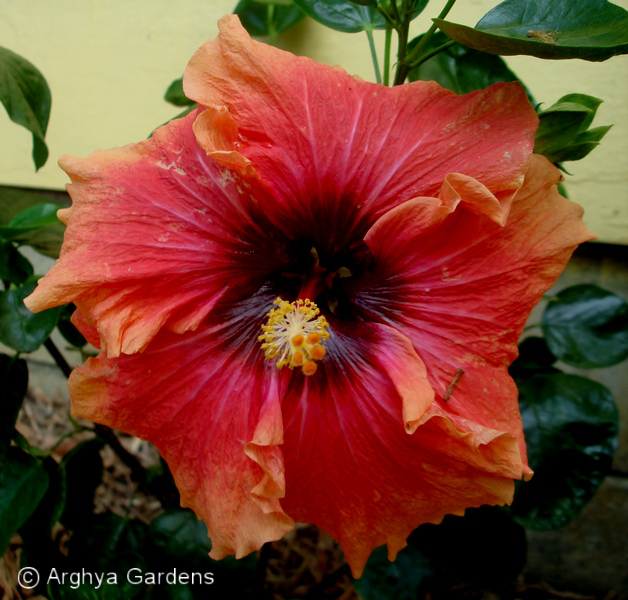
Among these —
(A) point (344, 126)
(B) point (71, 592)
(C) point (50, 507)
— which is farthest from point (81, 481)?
(A) point (344, 126)

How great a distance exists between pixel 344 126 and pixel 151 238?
10.9 inches

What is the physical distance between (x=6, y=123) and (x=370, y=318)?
1494mm

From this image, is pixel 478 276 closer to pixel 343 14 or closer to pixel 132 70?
pixel 343 14

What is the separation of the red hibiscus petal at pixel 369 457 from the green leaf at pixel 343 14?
0.55 metres

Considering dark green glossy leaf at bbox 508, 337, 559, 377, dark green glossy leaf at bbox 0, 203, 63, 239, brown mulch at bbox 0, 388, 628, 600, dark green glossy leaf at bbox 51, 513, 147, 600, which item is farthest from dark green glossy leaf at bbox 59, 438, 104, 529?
dark green glossy leaf at bbox 508, 337, 559, 377

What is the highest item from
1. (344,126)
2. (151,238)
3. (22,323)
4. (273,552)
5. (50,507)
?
(344,126)

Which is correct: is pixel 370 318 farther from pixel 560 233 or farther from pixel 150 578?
pixel 150 578

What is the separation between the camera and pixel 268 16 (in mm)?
1224

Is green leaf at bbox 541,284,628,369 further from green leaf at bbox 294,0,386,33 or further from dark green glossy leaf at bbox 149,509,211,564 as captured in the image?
dark green glossy leaf at bbox 149,509,211,564

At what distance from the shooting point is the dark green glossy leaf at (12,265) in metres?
0.91

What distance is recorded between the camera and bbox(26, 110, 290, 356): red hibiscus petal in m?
0.61

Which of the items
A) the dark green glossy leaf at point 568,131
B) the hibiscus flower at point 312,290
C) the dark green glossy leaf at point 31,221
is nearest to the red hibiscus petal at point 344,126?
the hibiscus flower at point 312,290

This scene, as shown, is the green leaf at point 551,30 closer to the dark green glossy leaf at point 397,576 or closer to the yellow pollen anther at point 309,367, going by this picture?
the yellow pollen anther at point 309,367

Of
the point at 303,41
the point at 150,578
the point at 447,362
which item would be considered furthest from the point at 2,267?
the point at 303,41
